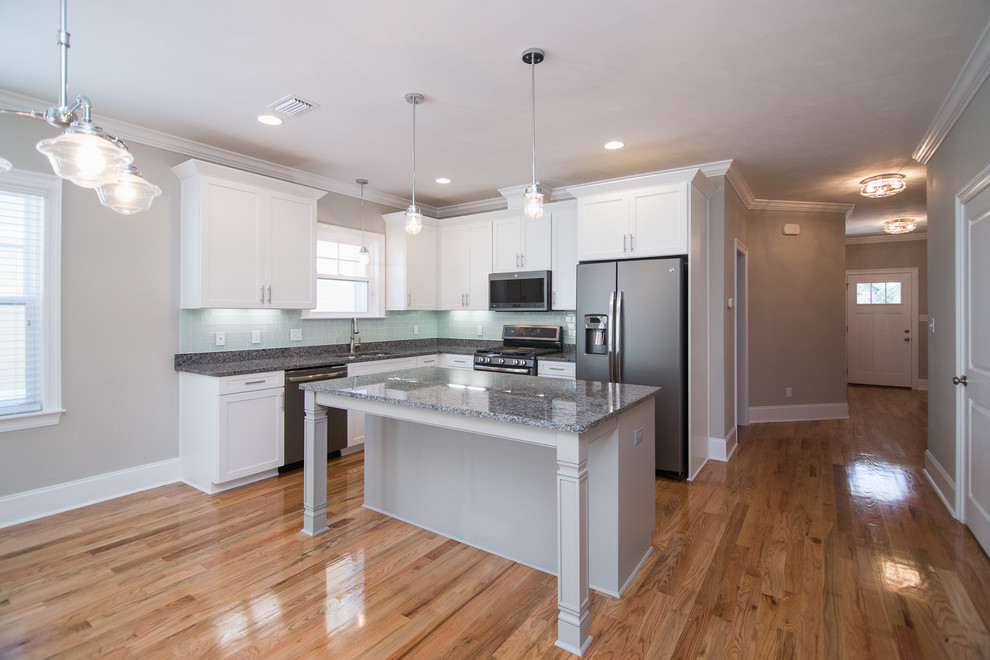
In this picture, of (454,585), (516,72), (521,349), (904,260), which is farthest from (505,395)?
(904,260)

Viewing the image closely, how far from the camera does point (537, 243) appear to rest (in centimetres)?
491

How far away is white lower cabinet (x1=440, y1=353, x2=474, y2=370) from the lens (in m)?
5.02

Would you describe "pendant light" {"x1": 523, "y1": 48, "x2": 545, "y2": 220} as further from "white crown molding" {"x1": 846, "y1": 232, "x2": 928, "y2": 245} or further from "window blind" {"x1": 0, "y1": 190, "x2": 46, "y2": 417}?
"white crown molding" {"x1": 846, "y1": 232, "x2": 928, "y2": 245}

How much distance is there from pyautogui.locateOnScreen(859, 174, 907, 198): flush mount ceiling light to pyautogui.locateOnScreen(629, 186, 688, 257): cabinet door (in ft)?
7.33

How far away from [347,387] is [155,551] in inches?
52.5

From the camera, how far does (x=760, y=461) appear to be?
423 cm

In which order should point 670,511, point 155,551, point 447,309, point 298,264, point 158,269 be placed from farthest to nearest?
point 447,309 < point 298,264 < point 158,269 < point 670,511 < point 155,551

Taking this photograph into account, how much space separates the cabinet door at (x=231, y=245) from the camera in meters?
3.56

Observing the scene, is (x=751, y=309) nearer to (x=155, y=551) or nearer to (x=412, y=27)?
(x=412, y=27)

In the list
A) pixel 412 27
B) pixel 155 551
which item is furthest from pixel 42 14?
pixel 155 551

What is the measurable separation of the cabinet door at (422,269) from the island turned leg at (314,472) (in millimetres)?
2512

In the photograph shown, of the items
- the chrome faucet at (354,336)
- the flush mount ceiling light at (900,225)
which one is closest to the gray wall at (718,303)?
the chrome faucet at (354,336)

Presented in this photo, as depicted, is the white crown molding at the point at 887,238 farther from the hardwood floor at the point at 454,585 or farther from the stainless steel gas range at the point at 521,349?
the stainless steel gas range at the point at 521,349

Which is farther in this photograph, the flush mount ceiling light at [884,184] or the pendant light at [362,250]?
the pendant light at [362,250]
